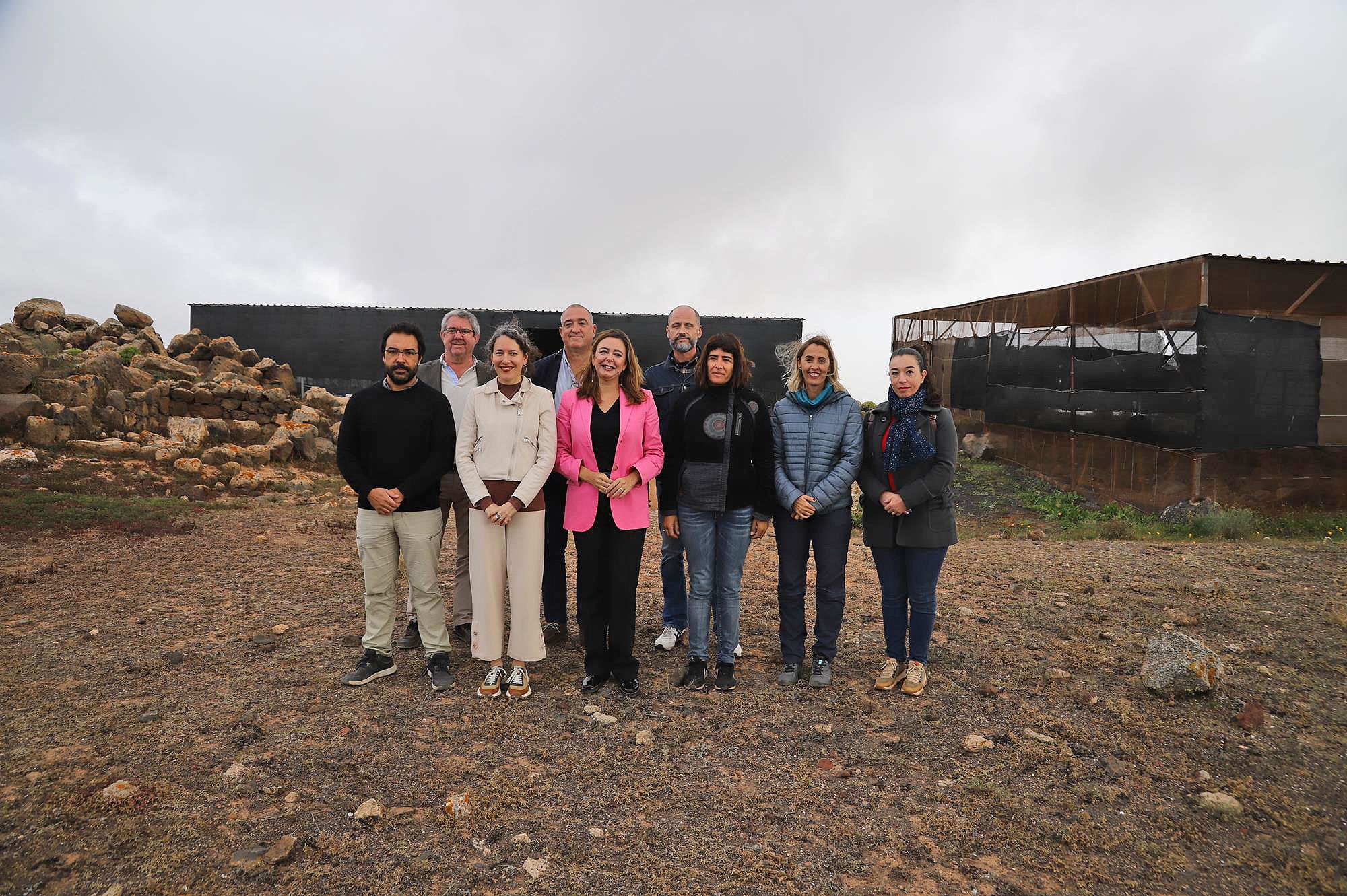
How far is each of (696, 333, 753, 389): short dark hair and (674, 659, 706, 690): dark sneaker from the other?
1671mm

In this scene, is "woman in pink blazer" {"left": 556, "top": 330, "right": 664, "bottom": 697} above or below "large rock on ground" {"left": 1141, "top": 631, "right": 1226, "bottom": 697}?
above

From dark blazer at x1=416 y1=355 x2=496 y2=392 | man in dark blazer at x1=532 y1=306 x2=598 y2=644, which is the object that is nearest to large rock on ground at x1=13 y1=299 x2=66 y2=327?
dark blazer at x1=416 y1=355 x2=496 y2=392

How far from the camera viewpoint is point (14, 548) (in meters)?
8.16

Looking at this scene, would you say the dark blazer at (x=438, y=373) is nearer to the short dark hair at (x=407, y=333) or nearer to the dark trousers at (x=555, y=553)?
the short dark hair at (x=407, y=333)

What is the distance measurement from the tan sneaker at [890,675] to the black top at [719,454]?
1.21m

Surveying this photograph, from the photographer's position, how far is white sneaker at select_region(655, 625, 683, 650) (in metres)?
5.15

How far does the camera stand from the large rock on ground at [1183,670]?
436 centimetres

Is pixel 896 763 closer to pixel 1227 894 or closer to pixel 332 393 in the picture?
pixel 1227 894

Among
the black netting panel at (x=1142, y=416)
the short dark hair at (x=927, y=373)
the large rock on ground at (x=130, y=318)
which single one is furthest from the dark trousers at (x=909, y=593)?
the large rock on ground at (x=130, y=318)

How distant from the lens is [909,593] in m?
4.42

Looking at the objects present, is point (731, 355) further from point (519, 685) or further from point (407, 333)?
point (519, 685)

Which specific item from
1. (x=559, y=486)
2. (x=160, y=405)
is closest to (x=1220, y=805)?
(x=559, y=486)

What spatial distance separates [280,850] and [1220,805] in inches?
153

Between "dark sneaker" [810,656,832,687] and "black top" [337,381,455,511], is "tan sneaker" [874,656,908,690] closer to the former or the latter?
"dark sneaker" [810,656,832,687]
